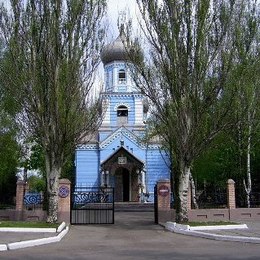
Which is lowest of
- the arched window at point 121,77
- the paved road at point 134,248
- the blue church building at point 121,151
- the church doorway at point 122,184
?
the paved road at point 134,248

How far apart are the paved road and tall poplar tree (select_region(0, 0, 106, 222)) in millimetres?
3610

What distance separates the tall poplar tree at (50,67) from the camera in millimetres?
17203

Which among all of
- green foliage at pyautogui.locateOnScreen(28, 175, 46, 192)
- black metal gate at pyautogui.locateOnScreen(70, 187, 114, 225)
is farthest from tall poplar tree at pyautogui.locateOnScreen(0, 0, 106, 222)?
green foliage at pyautogui.locateOnScreen(28, 175, 46, 192)

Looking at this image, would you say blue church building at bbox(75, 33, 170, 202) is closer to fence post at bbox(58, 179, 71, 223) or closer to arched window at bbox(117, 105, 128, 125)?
arched window at bbox(117, 105, 128, 125)

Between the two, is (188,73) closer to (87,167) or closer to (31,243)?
(31,243)

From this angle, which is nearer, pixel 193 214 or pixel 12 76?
pixel 12 76

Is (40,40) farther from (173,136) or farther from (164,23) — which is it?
(173,136)

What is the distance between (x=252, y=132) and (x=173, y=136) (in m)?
8.38

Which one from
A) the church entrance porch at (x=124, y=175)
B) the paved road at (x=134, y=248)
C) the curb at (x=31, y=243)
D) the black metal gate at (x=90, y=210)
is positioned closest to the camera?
the paved road at (x=134, y=248)

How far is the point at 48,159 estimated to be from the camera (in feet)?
58.7

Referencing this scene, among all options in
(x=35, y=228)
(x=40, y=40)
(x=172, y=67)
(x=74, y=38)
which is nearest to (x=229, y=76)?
(x=172, y=67)

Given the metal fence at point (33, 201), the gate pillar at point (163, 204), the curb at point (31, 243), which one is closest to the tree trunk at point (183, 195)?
the gate pillar at point (163, 204)

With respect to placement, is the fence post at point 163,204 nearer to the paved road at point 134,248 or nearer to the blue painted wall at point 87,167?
the paved road at point 134,248

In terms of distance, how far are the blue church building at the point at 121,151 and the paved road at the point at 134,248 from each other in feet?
67.8
